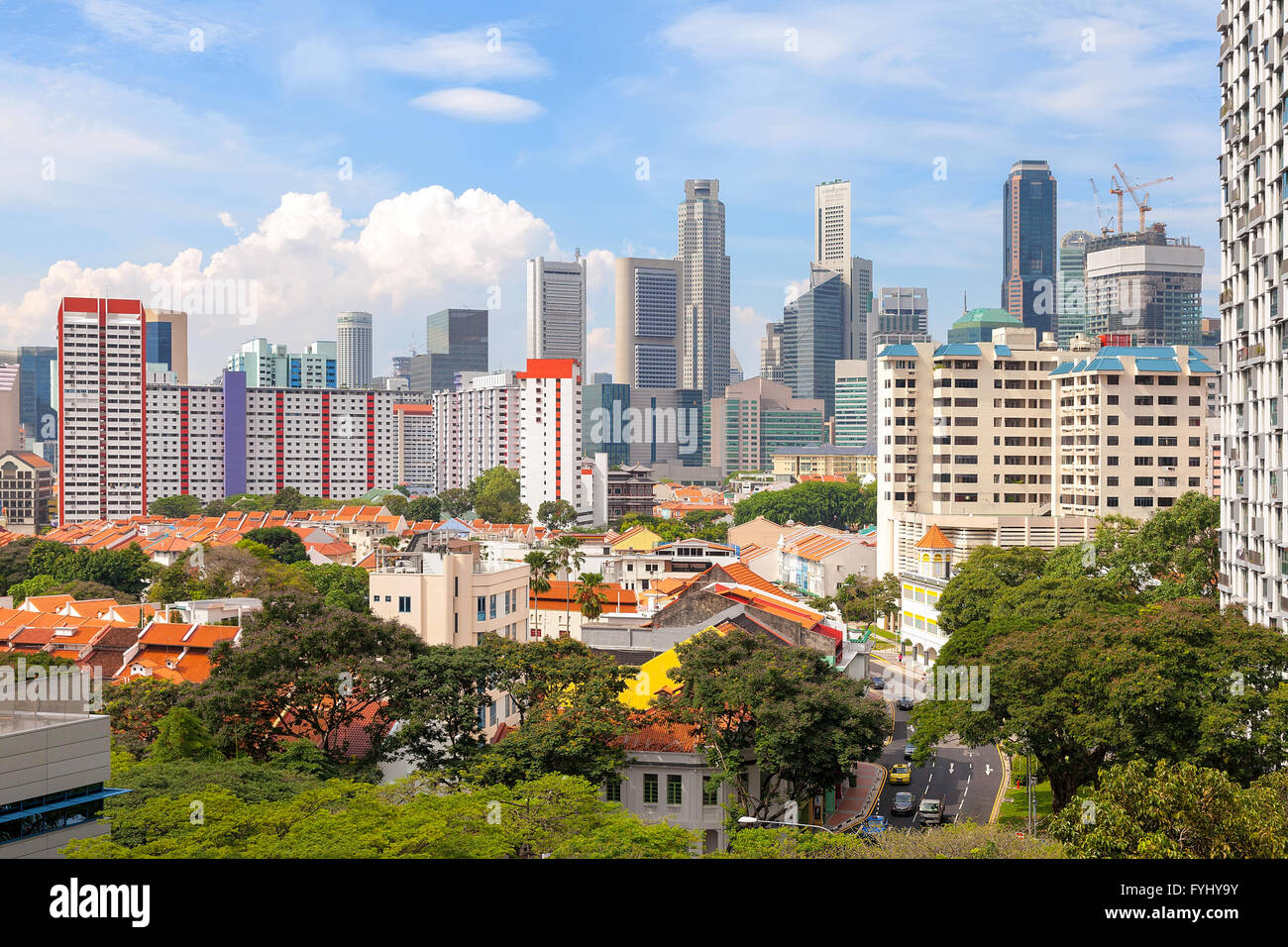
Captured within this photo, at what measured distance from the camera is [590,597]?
40812 mm

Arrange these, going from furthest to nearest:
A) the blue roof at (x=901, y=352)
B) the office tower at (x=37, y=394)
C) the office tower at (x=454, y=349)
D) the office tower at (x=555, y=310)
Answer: the office tower at (x=454, y=349)
the office tower at (x=555, y=310)
the office tower at (x=37, y=394)
the blue roof at (x=901, y=352)

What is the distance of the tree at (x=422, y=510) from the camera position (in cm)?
9800

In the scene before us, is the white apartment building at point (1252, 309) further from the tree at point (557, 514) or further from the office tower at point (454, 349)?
the office tower at point (454, 349)

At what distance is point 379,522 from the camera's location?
275ft

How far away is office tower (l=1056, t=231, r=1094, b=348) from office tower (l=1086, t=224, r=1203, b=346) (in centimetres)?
1517

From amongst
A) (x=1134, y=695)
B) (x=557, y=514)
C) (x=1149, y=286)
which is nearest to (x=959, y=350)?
(x=1134, y=695)

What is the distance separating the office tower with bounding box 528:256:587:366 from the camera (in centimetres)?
17338

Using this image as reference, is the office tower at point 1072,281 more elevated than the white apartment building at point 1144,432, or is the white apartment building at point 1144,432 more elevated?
the office tower at point 1072,281

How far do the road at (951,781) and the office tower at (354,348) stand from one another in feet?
505

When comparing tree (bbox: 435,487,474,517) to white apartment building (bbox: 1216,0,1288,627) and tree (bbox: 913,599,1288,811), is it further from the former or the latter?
tree (bbox: 913,599,1288,811)

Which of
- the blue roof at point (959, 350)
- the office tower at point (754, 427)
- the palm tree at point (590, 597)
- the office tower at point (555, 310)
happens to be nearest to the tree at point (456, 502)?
the blue roof at point (959, 350)

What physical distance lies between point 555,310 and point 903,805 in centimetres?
15490

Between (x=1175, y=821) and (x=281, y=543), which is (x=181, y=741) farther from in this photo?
(x=281, y=543)
